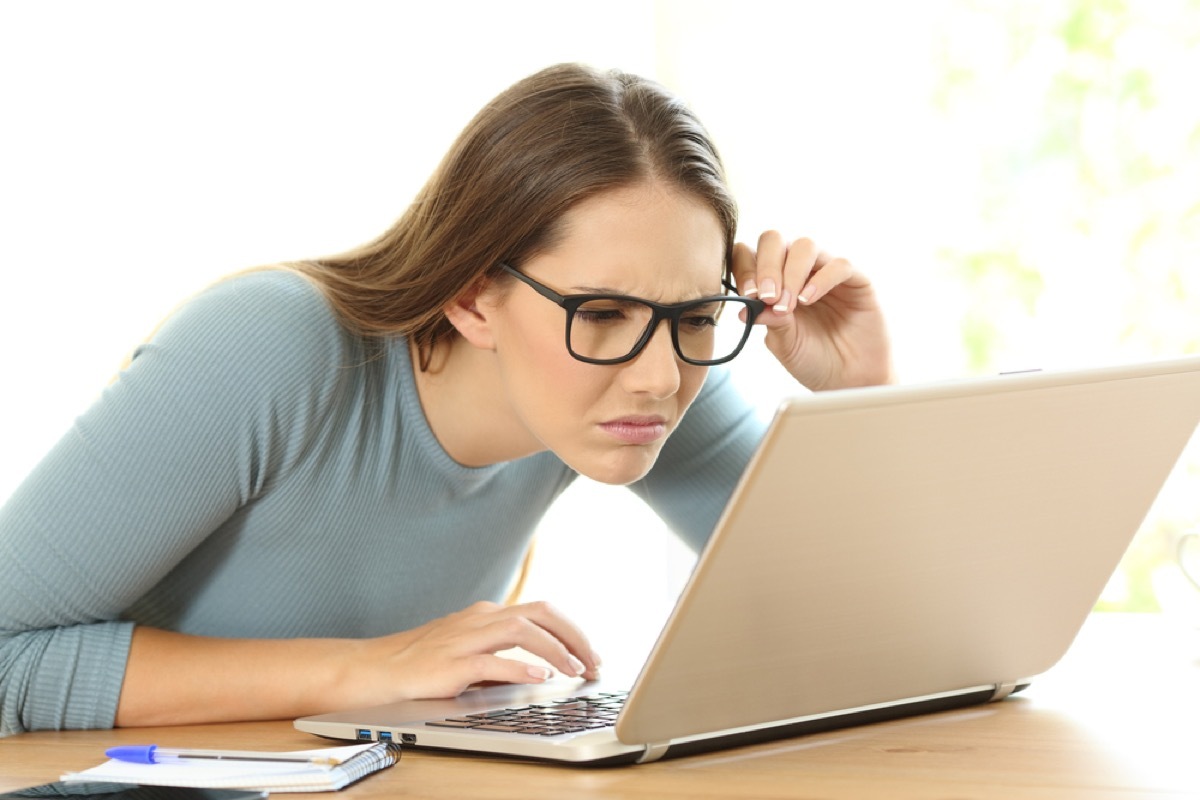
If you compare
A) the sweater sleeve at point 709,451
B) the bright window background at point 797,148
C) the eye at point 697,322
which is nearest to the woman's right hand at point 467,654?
the eye at point 697,322

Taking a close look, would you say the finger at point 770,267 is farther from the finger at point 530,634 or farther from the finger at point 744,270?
the finger at point 530,634

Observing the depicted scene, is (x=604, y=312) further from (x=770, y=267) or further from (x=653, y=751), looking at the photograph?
(x=653, y=751)

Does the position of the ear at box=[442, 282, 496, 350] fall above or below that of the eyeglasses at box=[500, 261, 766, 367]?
above

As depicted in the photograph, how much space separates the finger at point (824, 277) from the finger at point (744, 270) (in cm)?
6

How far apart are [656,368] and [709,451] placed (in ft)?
1.96

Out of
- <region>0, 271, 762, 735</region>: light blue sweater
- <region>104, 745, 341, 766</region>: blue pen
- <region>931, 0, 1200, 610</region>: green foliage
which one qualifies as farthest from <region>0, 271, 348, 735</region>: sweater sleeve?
<region>931, 0, 1200, 610</region>: green foliage

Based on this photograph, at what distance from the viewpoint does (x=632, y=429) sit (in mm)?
1306

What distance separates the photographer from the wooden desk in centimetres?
81

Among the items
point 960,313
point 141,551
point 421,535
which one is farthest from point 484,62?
point 141,551

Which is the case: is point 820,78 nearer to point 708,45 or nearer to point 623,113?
point 708,45

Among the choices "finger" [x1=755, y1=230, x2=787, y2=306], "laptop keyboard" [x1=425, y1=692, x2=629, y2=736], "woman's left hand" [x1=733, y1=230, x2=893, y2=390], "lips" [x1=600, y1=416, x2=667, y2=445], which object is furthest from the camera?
"woman's left hand" [x1=733, y1=230, x2=893, y2=390]

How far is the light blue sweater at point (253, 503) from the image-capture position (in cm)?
121

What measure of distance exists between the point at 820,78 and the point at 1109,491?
2.34 metres

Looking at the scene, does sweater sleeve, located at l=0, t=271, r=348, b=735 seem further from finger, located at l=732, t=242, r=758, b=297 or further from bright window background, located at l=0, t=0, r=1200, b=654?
bright window background, located at l=0, t=0, r=1200, b=654
